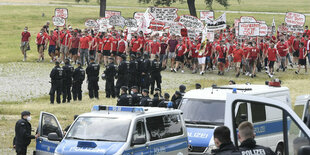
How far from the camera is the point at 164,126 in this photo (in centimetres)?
1362

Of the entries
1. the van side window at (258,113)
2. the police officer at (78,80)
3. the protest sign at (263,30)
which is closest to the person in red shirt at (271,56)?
the protest sign at (263,30)

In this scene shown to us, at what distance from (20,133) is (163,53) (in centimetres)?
2262

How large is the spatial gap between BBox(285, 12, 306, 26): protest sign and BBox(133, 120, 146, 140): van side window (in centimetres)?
3040

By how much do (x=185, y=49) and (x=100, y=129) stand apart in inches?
931

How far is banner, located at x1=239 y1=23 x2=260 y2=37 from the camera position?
1448 inches

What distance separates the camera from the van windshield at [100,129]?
41.8 ft

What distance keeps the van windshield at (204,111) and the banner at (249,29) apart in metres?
21.5

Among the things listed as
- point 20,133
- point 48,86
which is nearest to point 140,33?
Answer: point 48,86

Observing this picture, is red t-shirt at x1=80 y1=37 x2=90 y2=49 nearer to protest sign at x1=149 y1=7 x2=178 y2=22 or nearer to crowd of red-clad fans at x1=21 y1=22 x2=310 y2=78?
crowd of red-clad fans at x1=21 y1=22 x2=310 y2=78

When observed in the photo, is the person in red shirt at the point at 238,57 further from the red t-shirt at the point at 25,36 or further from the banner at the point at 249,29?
the red t-shirt at the point at 25,36

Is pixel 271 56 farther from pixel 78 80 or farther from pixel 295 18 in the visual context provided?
pixel 78 80

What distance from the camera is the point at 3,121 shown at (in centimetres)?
2173

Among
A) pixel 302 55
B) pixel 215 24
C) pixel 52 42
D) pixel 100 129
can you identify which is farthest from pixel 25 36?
pixel 100 129

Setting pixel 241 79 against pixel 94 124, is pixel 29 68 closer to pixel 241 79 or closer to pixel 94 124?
pixel 241 79
